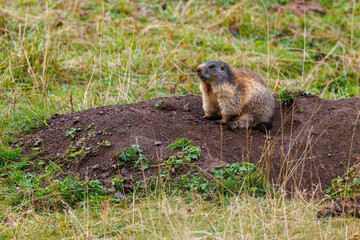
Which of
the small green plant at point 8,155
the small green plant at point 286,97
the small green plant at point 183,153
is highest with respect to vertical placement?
the small green plant at point 286,97

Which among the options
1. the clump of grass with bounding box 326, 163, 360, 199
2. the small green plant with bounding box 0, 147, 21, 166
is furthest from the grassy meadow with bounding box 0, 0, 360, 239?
the clump of grass with bounding box 326, 163, 360, 199

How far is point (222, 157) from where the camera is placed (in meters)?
4.92

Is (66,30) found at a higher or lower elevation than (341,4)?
lower

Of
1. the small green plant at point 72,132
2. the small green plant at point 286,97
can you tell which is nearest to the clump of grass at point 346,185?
the small green plant at point 286,97

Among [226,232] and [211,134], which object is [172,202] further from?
[211,134]

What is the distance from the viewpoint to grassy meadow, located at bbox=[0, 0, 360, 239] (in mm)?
3859

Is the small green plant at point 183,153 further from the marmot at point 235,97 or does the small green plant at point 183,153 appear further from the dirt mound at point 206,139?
the marmot at point 235,97

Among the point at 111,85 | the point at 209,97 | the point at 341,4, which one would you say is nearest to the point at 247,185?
the point at 209,97

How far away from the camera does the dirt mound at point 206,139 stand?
4.80m

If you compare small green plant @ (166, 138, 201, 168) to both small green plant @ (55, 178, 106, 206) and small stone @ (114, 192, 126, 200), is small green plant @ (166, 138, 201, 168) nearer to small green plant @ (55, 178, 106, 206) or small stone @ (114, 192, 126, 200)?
small stone @ (114, 192, 126, 200)

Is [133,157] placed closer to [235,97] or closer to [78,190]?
[78,190]

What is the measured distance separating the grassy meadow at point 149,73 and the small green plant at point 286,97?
865 millimetres

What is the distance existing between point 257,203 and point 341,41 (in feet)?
19.9

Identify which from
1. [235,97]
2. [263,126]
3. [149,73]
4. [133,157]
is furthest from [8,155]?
[149,73]
